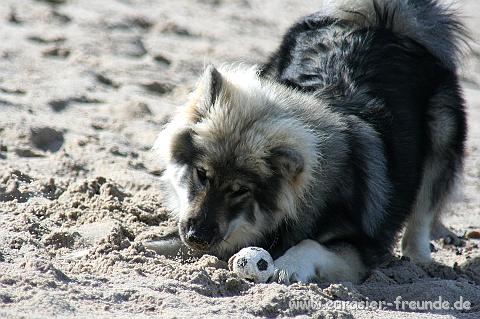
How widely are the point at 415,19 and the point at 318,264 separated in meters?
2.27

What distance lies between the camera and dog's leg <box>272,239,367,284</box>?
497cm

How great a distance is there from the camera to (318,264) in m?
5.13

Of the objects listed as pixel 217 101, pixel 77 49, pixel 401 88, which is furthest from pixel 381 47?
pixel 77 49

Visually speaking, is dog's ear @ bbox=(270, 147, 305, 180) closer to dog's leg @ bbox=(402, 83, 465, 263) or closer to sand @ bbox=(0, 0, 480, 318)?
sand @ bbox=(0, 0, 480, 318)

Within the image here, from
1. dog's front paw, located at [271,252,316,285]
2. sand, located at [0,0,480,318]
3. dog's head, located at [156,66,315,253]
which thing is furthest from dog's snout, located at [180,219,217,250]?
dog's front paw, located at [271,252,316,285]

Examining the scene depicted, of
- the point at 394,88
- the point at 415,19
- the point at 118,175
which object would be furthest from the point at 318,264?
the point at 415,19

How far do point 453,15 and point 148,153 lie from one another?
2.53 meters

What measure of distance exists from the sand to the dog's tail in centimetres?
116

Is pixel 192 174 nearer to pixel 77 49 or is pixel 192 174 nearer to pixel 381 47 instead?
pixel 381 47


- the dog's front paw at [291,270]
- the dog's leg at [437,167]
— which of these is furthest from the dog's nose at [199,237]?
the dog's leg at [437,167]

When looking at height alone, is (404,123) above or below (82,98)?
above

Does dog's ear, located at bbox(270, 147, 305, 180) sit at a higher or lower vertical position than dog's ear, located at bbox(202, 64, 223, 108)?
lower

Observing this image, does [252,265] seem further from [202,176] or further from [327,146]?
[327,146]

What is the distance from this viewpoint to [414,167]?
6039mm
